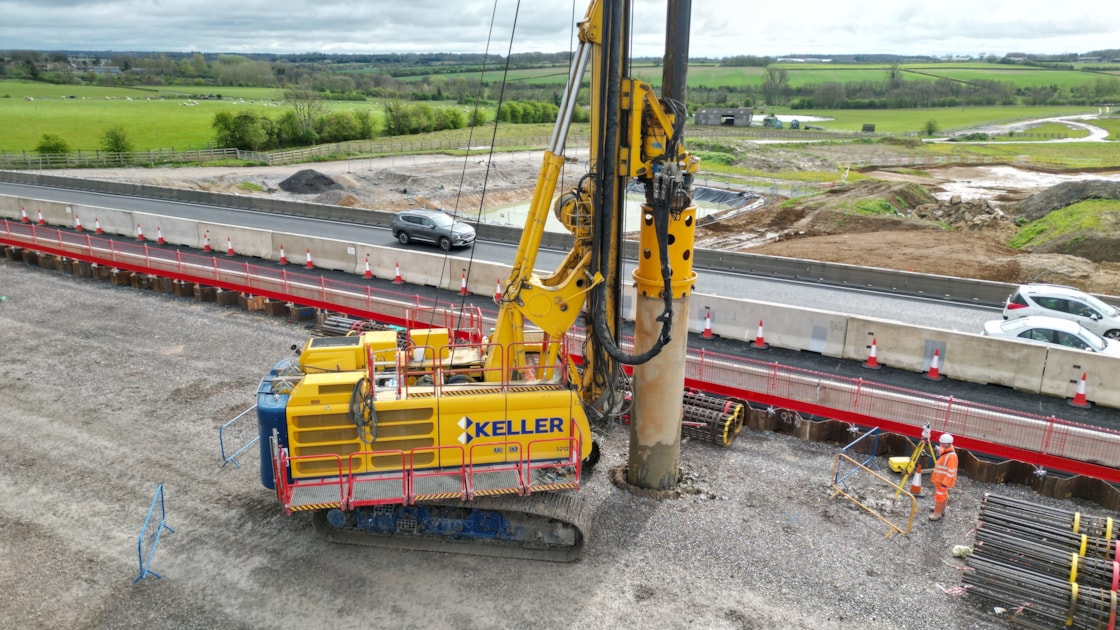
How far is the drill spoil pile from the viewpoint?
9.41 m

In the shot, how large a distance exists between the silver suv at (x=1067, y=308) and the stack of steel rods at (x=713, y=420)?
Result: 10614 millimetres

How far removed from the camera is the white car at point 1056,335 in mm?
17125

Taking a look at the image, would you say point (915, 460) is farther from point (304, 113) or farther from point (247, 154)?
point (304, 113)

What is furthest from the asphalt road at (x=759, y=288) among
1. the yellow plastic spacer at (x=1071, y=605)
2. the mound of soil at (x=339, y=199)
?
Answer: the yellow plastic spacer at (x=1071, y=605)

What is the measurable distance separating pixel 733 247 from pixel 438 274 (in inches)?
647

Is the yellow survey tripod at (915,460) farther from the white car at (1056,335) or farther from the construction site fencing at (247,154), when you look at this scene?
the construction site fencing at (247,154)

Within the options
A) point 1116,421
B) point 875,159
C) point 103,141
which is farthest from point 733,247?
point 103,141

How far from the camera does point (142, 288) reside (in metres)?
24.2

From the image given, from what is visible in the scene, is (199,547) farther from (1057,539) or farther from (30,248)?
(30,248)

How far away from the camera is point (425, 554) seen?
1108 centimetres

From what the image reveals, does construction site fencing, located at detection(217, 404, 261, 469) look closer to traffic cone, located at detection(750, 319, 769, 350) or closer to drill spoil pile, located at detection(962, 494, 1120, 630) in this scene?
drill spoil pile, located at detection(962, 494, 1120, 630)

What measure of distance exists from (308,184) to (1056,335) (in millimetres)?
43100

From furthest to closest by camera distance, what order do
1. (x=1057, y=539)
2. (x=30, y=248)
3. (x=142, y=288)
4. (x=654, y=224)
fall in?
(x=30, y=248)
(x=142, y=288)
(x=654, y=224)
(x=1057, y=539)

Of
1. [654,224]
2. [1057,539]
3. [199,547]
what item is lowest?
[199,547]
